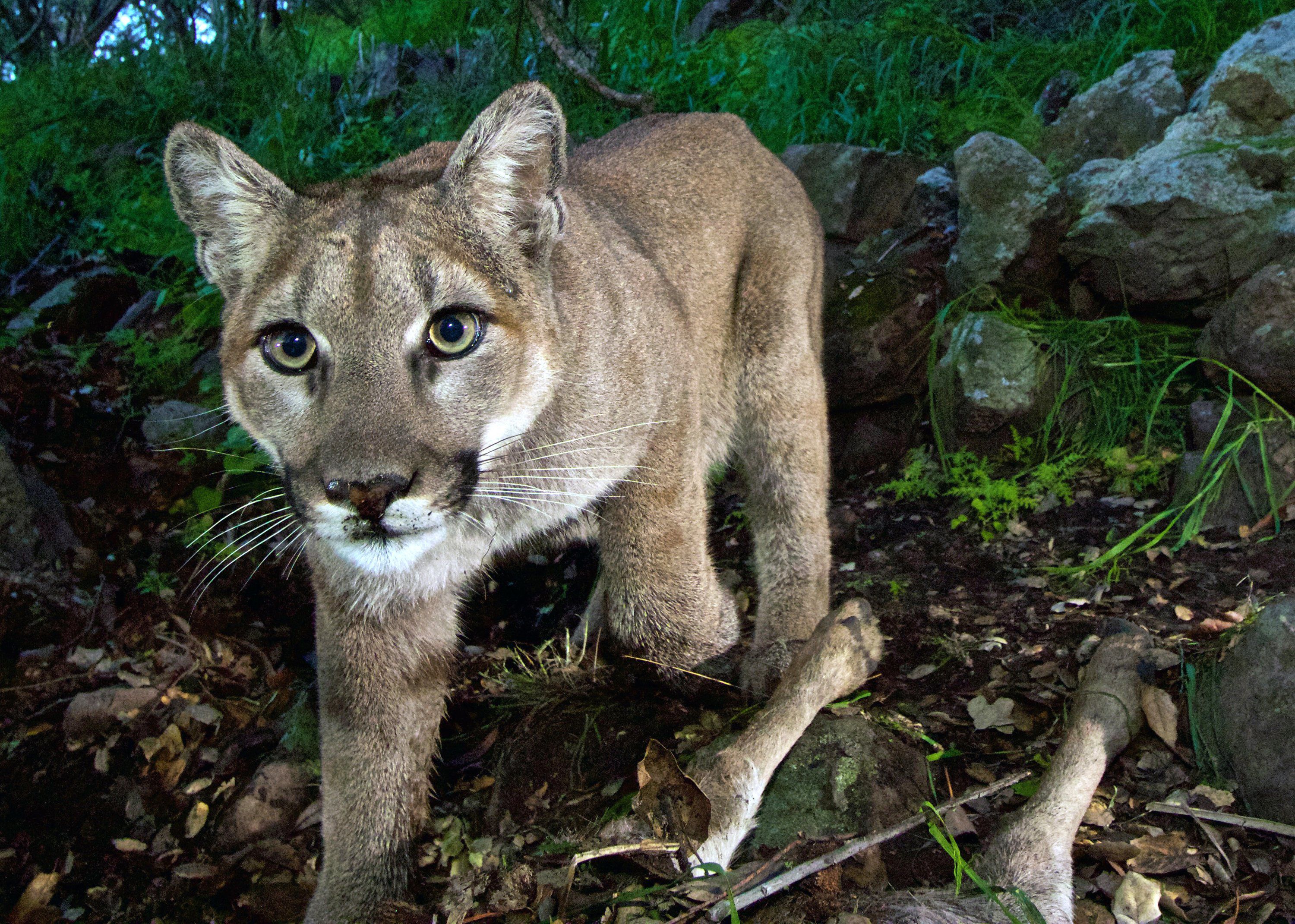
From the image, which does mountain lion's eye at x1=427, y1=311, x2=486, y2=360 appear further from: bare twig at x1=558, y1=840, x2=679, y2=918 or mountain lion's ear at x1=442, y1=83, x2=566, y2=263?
bare twig at x1=558, y1=840, x2=679, y2=918

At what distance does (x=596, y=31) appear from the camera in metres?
6.32

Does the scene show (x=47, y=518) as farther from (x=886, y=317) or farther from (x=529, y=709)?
(x=886, y=317)

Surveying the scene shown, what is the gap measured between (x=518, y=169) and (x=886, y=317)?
8.29 feet

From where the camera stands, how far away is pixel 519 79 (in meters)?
4.93

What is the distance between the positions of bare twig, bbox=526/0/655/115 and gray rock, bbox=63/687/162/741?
3.34m

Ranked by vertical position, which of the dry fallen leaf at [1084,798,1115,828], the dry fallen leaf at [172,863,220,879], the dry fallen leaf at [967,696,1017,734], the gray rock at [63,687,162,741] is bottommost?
the dry fallen leaf at [172,863,220,879]

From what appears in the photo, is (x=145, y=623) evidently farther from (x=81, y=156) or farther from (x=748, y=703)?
(x=81, y=156)

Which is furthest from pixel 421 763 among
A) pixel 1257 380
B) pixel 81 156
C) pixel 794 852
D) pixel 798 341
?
pixel 81 156

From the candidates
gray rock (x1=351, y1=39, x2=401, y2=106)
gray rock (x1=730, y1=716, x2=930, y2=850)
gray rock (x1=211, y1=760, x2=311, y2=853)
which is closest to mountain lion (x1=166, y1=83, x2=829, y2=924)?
gray rock (x1=211, y1=760, x2=311, y2=853)

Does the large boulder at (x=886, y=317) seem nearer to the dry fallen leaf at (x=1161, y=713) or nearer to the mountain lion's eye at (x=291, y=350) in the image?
the dry fallen leaf at (x=1161, y=713)

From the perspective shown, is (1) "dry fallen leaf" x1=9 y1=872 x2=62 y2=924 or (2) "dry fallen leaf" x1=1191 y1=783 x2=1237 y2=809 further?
(1) "dry fallen leaf" x1=9 y1=872 x2=62 y2=924

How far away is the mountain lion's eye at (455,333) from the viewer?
7.73ft

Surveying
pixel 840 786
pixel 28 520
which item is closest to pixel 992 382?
pixel 840 786

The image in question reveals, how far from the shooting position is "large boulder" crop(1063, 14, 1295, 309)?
381 centimetres
